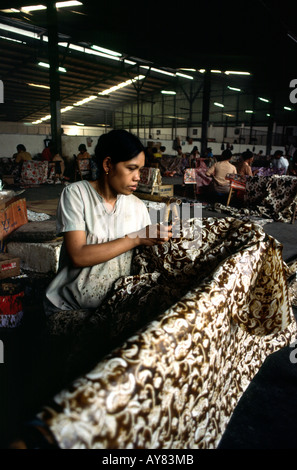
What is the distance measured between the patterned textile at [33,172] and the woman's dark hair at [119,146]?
8.76 meters

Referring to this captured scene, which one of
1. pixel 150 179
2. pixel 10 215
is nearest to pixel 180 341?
pixel 10 215

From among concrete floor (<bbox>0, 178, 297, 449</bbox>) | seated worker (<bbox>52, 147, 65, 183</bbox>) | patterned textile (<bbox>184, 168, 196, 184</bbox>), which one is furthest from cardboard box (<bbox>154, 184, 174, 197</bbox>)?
concrete floor (<bbox>0, 178, 297, 449</bbox>)

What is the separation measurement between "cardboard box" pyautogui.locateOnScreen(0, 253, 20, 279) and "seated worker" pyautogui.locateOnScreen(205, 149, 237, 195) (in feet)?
17.4

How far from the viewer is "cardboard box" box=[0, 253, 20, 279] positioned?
3.06m

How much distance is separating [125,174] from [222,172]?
19.8 ft

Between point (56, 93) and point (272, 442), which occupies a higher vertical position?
point (56, 93)

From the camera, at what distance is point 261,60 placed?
9055mm

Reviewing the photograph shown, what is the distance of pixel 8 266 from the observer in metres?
3.10

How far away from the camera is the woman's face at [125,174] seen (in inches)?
57.0

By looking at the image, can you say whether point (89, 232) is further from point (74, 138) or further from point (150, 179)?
point (74, 138)

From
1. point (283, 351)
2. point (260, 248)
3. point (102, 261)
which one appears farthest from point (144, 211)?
point (283, 351)

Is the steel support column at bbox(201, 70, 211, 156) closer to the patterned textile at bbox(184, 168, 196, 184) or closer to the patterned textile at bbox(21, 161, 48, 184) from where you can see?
the patterned textile at bbox(184, 168, 196, 184)

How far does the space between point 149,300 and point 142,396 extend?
70 centimetres
